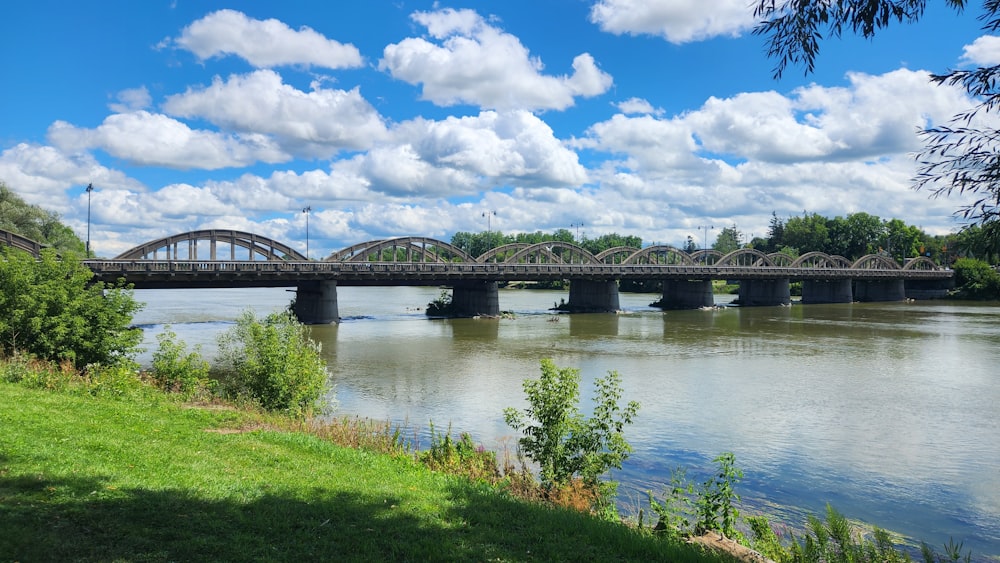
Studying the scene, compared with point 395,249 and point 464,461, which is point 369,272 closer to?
point 395,249

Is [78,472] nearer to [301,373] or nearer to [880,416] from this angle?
[301,373]

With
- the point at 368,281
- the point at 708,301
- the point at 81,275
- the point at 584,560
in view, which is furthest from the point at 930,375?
the point at 708,301

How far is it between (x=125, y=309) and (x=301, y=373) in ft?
25.5

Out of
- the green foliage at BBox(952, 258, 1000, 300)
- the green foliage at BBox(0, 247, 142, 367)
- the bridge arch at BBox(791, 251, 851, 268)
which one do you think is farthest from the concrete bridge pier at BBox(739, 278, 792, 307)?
the green foliage at BBox(0, 247, 142, 367)

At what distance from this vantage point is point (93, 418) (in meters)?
13.0

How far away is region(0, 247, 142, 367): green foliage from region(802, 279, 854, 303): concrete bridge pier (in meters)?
111

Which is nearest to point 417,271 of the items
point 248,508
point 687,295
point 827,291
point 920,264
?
point 687,295

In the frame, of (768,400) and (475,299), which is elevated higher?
(475,299)

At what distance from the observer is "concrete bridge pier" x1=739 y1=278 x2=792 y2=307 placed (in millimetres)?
100688

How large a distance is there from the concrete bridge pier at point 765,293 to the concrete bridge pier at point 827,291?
13625 millimetres

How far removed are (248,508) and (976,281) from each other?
441 ft

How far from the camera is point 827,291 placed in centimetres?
11288

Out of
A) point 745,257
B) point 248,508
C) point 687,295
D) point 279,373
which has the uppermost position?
point 745,257

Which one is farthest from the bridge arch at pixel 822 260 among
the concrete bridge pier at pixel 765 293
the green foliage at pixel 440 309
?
the green foliage at pixel 440 309
